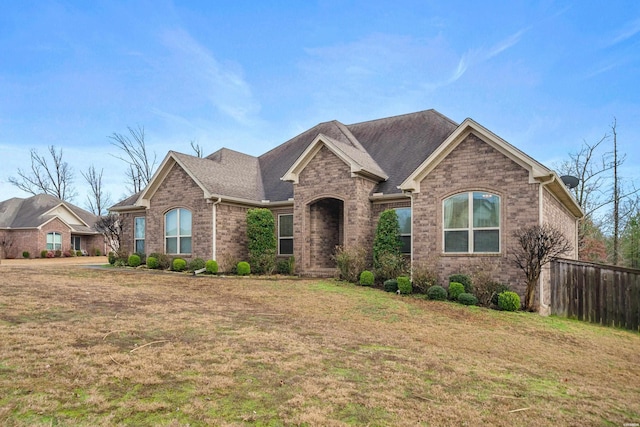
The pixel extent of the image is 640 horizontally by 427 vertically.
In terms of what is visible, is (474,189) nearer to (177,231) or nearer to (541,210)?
(541,210)

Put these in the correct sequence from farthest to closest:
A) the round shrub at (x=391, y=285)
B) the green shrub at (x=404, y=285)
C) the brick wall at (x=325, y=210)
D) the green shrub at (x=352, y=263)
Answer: the brick wall at (x=325, y=210), the green shrub at (x=352, y=263), the round shrub at (x=391, y=285), the green shrub at (x=404, y=285)

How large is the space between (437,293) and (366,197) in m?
5.49

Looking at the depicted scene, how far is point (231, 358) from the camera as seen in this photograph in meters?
5.31

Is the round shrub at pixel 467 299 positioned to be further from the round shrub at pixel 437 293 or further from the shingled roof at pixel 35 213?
the shingled roof at pixel 35 213

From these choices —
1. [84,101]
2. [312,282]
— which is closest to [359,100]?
[312,282]

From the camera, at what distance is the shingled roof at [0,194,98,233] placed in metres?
35.3

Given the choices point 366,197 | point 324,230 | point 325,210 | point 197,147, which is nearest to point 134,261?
point 324,230

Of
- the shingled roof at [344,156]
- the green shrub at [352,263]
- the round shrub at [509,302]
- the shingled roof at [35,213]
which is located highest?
the shingled roof at [344,156]

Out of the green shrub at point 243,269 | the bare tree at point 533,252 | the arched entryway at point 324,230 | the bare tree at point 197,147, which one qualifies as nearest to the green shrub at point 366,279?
the arched entryway at point 324,230

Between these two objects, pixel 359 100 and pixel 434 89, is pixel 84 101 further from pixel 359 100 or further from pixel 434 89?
pixel 434 89

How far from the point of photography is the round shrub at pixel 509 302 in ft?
36.8

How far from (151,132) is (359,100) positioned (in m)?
27.0

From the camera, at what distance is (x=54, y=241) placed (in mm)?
36375

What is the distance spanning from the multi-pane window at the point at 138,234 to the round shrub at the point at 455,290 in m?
16.6
